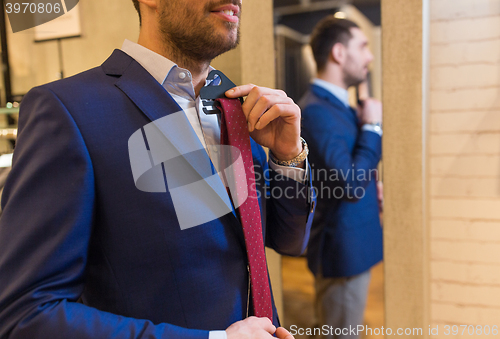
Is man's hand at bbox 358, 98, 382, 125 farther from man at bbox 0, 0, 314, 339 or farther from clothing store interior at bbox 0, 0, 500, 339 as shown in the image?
man at bbox 0, 0, 314, 339

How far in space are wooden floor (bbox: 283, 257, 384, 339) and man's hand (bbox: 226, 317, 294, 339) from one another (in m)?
1.11

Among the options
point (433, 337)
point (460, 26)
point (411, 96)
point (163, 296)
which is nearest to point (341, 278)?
point (433, 337)

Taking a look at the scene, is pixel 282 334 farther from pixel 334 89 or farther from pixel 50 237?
pixel 334 89

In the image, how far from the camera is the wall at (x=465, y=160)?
1778mm

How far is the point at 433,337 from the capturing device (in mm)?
1918

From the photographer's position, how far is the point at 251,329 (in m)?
0.79

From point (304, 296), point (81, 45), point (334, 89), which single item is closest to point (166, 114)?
point (81, 45)

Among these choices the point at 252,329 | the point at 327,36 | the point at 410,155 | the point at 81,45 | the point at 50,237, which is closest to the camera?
the point at 50,237

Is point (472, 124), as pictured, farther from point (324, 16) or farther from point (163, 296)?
point (163, 296)

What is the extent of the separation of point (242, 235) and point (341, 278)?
120 cm

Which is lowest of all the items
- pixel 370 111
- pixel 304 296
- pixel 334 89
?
pixel 304 296

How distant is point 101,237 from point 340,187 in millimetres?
1283

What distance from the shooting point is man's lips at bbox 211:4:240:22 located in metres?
0.92

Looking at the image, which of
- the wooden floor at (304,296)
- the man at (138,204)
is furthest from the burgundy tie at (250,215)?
the wooden floor at (304,296)
